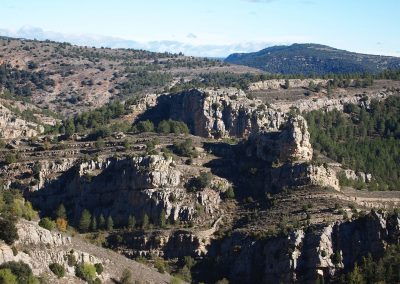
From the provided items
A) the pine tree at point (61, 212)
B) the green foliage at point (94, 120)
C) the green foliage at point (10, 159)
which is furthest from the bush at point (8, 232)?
the green foliage at point (94, 120)

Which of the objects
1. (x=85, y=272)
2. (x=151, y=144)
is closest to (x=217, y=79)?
(x=151, y=144)

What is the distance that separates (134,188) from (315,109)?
46.0m

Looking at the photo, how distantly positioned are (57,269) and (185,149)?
33649 millimetres

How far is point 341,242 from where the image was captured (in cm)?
7138

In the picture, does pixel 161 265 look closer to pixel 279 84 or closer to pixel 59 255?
pixel 59 255

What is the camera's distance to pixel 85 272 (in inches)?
2534

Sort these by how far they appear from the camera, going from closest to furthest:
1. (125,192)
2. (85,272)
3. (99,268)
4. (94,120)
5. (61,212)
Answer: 1. (85,272)
2. (99,268)
3. (61,212)
4. (125,192)
5. (94,120)

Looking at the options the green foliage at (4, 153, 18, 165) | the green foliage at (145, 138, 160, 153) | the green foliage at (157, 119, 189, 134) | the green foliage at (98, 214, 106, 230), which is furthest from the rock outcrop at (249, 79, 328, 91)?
the green foliage at (98, 214, 106, 230)

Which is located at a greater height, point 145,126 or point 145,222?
point 145,126

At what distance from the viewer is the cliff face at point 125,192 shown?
84.2m

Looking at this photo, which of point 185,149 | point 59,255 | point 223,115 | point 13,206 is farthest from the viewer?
point 223,115

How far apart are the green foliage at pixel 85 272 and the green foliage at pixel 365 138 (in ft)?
119

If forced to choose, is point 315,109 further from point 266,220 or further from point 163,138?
point 266,220

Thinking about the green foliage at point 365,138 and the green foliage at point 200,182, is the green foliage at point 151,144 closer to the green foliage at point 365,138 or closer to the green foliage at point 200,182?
the green foliage at point 200,182
